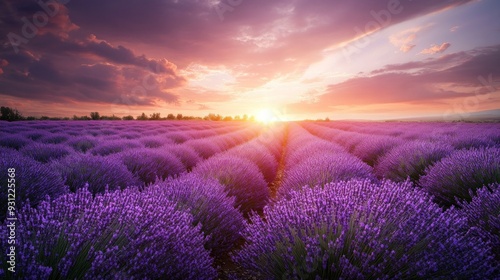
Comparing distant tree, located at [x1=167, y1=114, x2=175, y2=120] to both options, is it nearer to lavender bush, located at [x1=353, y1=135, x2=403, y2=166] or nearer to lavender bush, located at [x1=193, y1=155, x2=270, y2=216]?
lavender bush, located at [x1=353, y1=135, x2=403, y2=166]

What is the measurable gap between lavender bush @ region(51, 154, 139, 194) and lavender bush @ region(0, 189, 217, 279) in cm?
181

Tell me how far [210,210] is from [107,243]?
44.2 inches

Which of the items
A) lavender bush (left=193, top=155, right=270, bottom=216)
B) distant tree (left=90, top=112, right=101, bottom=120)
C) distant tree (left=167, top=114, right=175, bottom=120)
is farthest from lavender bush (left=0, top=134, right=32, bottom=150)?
distant tree (left=167, top=114, right=175, bottom=120)

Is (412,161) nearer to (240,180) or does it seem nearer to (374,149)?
(374,149)

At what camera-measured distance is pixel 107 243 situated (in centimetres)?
145

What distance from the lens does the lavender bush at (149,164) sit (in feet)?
15.3

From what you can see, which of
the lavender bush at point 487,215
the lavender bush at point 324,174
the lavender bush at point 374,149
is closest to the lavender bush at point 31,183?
the lavender bush at point 324,174

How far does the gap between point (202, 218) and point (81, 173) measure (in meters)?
2.10

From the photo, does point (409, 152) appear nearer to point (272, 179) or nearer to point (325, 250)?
point (272, 179)

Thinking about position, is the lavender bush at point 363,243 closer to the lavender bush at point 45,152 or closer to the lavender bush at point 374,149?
the lavender bush at point 374,149

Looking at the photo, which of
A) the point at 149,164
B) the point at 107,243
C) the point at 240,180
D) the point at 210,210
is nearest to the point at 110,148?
the point at 149,164

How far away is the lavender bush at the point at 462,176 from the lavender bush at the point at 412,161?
0.83 m

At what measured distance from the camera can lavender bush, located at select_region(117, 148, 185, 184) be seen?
15.3ft

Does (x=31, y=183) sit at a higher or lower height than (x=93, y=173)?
higher
